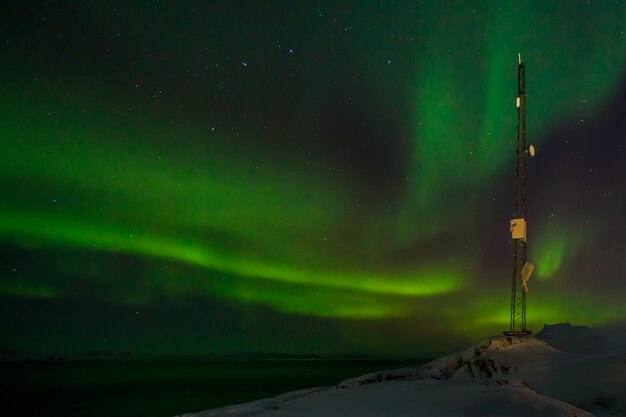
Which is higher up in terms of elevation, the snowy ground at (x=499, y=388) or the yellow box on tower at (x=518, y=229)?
the yellow box on tower at (x=518, y=229)

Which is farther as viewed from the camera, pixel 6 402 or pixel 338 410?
pixel 6 402

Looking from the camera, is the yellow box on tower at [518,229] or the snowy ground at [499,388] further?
the yellow box on tower at [518,229]

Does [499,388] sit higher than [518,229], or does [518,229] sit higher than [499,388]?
[518,229]

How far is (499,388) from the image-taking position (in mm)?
17656

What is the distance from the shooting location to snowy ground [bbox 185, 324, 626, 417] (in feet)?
53.3

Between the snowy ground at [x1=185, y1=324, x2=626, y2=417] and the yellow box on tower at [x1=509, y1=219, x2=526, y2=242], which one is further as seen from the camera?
the yellow box on tower at [x1=509, y1=219, x2=526, y2=242]

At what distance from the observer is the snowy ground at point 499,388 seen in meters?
16.2

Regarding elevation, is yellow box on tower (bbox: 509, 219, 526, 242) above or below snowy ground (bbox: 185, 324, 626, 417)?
above

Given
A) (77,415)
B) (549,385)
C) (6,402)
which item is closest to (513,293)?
(549,385)

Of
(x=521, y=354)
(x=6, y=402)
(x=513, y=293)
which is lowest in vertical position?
(x=6, y=402)

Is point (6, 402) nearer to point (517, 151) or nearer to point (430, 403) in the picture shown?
point (517, 151)

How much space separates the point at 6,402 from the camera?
255 feet

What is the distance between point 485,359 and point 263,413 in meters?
16.0

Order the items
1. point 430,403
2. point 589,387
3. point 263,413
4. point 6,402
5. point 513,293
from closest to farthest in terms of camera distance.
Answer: point 430,403, point 263,413, point 589,387, point 513,293, point 6,402
